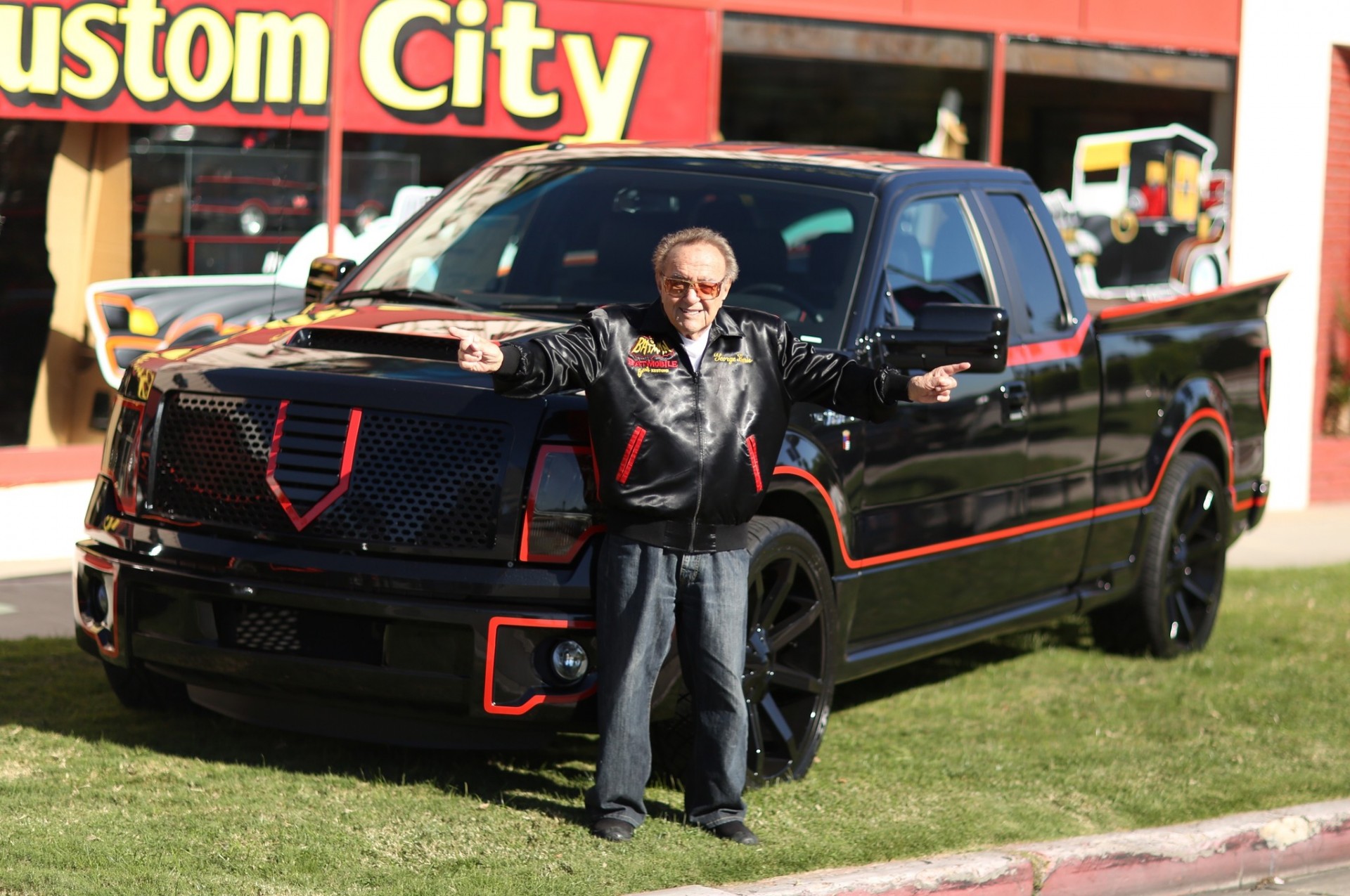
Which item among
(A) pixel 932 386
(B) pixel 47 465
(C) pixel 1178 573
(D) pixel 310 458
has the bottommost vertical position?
(C) pixel 1178 573

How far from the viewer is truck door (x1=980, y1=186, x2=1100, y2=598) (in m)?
7.27

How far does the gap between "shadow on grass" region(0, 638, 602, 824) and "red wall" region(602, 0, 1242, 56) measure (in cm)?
628

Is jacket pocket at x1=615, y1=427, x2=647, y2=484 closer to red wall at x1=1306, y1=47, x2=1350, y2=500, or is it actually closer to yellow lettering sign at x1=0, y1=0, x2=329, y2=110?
yellow lettering sign at x1=0, y1=0, x2=329, y2=110

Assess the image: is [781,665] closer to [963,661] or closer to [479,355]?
[479,355]

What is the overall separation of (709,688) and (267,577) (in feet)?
4.03

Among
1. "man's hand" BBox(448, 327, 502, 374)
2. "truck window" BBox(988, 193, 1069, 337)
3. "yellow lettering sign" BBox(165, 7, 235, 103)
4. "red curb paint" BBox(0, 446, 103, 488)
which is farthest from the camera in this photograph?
"yellow lettering sign" BBox(165, 7, 235, 103)

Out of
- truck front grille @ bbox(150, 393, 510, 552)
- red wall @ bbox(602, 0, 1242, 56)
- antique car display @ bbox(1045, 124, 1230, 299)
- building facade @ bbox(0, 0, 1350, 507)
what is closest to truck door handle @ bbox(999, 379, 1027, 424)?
truck front grille @ bbox(150, 393, 510, 552)

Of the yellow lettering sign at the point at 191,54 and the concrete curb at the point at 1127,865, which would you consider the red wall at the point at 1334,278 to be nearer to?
the yellow lettering sign at the point at 191,54

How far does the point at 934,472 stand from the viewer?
6.72m

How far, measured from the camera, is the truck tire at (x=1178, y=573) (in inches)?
332

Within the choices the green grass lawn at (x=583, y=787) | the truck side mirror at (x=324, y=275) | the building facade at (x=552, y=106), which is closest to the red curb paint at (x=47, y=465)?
the building facade at (x=552, y=106)

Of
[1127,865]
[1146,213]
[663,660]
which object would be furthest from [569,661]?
[1146,213]

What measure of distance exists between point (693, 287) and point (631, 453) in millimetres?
457

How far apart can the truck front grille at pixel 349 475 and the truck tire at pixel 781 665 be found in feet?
2.69
